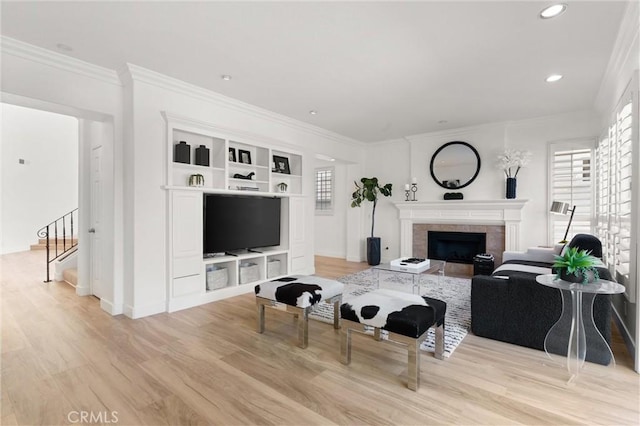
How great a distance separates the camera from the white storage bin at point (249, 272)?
452 cm

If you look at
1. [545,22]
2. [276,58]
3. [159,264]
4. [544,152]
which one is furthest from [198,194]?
[544,152]

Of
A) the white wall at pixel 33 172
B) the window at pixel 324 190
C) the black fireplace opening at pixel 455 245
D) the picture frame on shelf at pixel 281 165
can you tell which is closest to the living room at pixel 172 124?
the picture frame on shelf at pixel 281 165

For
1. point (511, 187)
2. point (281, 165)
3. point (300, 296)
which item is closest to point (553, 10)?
point (300, 296)

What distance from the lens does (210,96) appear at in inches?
159

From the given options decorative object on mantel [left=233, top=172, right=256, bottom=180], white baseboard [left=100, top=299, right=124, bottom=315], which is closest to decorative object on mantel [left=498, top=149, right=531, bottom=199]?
decorative object on mantel [left=233, top=172, right=256, bottom=180]

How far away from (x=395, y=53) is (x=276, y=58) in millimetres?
1162

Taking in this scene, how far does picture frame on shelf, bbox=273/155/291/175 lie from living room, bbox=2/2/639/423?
0.76 feet

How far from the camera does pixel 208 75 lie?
11.5ft

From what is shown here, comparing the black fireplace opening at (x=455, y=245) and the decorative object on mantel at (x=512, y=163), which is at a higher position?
the decorative object on mantel at (x=512, y=163)

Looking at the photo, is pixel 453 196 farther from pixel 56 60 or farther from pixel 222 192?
pixel 56 60

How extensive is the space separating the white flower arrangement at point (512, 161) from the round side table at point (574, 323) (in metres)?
3.38

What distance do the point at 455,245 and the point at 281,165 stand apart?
360cm

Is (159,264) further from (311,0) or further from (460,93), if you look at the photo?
(460,93)

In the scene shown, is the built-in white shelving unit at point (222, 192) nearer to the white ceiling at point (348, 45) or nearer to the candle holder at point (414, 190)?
the white ceiling at point (348, 45)
